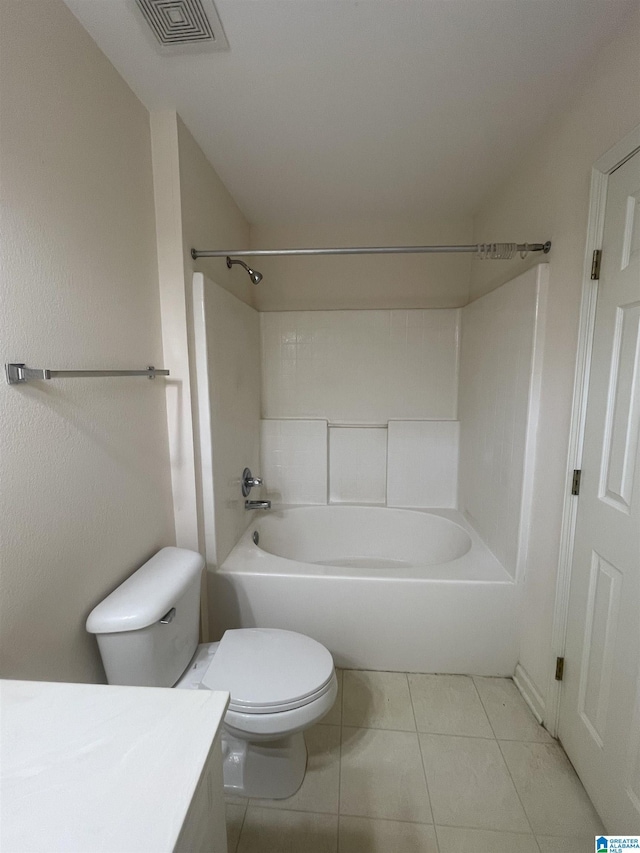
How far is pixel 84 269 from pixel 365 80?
1062 millimetres

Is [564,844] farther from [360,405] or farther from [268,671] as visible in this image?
[360,405]

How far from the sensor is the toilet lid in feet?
3.69

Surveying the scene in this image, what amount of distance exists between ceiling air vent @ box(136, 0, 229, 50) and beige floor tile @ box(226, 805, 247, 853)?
230 centimetres

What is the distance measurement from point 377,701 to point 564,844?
2.28 feet

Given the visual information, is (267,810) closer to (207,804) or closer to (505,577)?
(207,804)

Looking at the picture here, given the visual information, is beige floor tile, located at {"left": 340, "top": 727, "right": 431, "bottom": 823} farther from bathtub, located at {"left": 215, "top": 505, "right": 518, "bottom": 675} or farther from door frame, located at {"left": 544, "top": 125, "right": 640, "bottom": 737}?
door frame, located at {"left": 544, "top": 125, "right": 640, "bottom": 737}

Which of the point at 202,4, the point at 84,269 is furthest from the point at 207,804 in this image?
the point at 202,4

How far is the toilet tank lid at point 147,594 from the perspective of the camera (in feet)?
3.36

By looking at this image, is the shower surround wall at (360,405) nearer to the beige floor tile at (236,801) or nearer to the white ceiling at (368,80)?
the white ceiling at (368,80)

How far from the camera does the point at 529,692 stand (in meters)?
1.59

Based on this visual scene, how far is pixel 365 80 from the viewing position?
121cm

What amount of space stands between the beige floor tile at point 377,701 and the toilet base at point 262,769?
13.2 inches

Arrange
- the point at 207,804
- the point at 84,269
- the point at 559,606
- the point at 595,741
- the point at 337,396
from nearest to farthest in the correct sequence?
the point at 207,804 → the point at 84,269 → the point at 595,741 → the point at 559,606 → the point at 337,396

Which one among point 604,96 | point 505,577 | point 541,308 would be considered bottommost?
point 505,577
